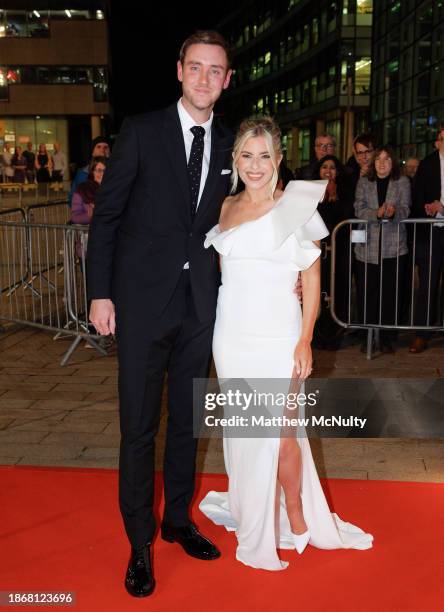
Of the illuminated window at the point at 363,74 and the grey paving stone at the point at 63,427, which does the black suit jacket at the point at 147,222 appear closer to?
the grey paving stone at the point at 63,427

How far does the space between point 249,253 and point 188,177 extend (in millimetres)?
414

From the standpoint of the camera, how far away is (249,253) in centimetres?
307

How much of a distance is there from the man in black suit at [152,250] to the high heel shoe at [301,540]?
2.23 ft

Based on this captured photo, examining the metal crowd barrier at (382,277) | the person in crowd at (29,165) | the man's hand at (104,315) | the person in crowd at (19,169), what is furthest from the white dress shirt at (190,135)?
the person in crowd at (29,165)

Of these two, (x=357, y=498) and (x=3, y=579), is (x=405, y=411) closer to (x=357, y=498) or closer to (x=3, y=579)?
(x=357, y=498)

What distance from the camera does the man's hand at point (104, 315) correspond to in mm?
3061

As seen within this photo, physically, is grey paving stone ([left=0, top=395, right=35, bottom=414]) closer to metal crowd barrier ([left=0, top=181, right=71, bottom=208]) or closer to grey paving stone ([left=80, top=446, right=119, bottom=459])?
grey paving stone ([left=80, top=446, right=119, bottom=459])

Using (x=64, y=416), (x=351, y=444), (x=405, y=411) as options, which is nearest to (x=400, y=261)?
(x=405, y=411)

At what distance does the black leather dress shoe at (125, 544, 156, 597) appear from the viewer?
9.68 feet

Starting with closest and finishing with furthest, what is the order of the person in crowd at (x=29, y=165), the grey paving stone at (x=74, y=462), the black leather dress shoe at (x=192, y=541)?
the black leather dress shoe at (x=192, y=541), the grey paving stone at (x=74, y=462), the person in crowd at (x=29, y=165)

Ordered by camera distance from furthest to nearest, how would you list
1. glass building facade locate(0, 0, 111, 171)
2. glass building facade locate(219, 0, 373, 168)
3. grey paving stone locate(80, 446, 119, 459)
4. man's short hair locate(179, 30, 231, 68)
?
glass building facade locate(0, 0, 111, 171) → glass building facade locate(219, 0, 373, 168) → grey paving stone locate(80, 446, 119, 459) → man's short hair locate(179, 30, 231, 68)

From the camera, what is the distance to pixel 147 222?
3021 millimetres

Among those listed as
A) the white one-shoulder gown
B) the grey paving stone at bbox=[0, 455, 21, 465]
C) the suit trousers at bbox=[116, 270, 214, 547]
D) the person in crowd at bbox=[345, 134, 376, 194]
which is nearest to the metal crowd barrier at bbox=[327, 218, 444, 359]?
the person in crowd at bbox=[345, 134, 376, 194]

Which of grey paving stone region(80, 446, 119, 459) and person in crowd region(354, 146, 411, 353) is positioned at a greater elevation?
person in crowd region(354, 146, 411, 353)
